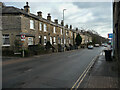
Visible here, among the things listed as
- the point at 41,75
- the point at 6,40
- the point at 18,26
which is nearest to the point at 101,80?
the point at 41,75

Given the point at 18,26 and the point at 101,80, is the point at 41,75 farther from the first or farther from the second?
the point at 18,26

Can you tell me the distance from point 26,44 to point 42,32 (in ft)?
23.9

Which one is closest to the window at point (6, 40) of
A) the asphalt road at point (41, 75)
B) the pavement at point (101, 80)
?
the asphalt road at point (41, 75)

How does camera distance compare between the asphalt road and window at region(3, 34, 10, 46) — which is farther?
window at region(3, 34, 10, 46)

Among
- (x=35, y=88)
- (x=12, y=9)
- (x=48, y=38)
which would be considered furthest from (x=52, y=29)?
(x=35, y=88)

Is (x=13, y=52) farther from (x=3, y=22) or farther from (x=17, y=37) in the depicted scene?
(x=3, y=22)

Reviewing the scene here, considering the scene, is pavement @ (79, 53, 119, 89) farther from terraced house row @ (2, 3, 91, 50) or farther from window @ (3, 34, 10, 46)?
window @ (3, 34, 10, 46)

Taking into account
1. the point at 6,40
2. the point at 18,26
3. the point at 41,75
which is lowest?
the point at 41,75

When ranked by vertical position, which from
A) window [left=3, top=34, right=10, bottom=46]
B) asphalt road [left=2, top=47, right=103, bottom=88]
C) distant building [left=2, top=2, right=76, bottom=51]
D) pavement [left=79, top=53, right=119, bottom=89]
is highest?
distant building [left=2, top=2, right=76, bottom=51]

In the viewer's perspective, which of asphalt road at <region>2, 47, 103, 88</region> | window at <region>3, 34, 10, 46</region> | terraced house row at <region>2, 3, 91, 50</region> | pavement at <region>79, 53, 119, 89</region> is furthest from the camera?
window at <region>3, 34, 10, 46</region>

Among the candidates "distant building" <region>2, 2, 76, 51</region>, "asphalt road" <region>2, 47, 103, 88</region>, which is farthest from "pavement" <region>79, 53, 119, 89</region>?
"distant building" <region>2, 2, 76, 51</region>

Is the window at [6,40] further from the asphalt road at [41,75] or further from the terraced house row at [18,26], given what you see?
the asphalt road at [41,75]

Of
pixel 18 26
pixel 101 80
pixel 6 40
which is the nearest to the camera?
pixel 101 80

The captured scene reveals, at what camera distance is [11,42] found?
22031 mm
